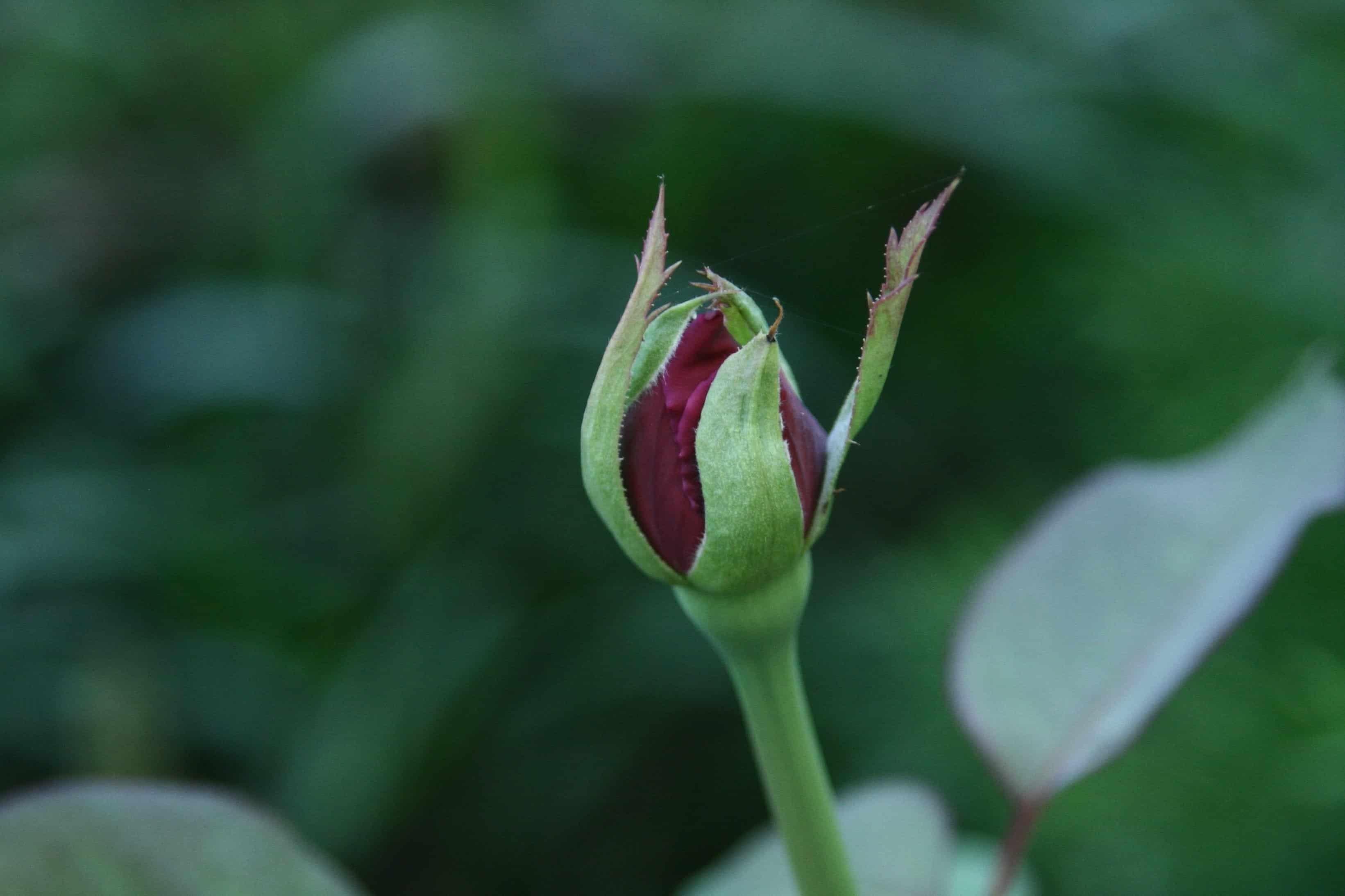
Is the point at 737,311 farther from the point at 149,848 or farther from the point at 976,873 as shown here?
the point at 976,873

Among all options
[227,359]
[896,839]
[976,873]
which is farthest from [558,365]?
[896,839]

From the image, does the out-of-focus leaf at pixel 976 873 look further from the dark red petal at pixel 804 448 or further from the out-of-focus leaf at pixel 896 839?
the dark red petal at pixel 804 448

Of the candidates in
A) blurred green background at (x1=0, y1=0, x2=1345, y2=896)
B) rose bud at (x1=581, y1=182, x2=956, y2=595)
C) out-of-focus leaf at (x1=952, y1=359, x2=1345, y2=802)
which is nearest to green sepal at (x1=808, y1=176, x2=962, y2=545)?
rose bud at (x1=581, y1=182, x2=956, y2=595)

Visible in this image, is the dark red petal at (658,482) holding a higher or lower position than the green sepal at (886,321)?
lower

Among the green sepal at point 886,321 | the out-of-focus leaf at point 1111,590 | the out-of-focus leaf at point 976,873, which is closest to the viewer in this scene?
the green sepal at point 886,321


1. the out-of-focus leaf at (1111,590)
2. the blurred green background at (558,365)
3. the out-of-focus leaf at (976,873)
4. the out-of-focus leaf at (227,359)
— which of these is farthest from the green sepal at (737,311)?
the out-of-focus leaf at (227,359)

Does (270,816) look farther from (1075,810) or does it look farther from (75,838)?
(1075,810)
